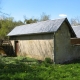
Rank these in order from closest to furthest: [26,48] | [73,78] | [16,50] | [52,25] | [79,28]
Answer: [73,78]
[52,25]
[26,48]
[16,50]
[79,28]

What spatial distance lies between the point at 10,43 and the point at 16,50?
215cm

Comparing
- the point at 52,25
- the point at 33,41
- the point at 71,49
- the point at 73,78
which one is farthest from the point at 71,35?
the point at 73,78

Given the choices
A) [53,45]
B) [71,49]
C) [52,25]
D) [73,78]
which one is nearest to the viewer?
[73,78]

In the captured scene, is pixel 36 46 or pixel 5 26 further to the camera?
pixel 5 26

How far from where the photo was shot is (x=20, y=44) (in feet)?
78.3

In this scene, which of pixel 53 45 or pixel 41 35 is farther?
pixel 41 35

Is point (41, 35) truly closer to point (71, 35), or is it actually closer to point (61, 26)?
point (61, 26)

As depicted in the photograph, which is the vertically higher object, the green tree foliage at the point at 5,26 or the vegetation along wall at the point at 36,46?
the green tree foliage at the point at 5,26

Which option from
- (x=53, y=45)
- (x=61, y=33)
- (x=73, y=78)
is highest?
(x=61, y=33)

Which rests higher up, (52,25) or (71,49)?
(52,25)

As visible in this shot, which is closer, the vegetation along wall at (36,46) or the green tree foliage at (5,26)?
the vegetation along wall at (36,46)

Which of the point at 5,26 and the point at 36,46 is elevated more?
the point at 5,26

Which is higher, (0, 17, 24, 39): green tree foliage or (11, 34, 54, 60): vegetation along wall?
(0, 17, 24, 39): green tree foliage

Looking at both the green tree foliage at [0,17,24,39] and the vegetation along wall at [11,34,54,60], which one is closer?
the vegetation along wall at [11,34,54,60]
